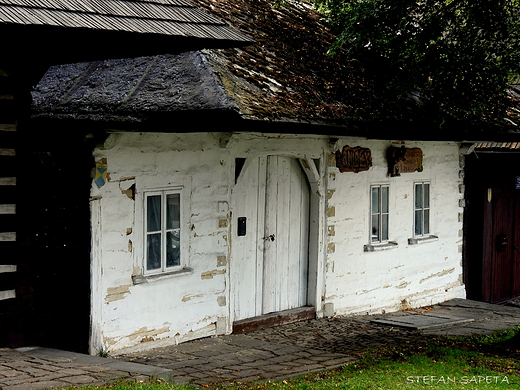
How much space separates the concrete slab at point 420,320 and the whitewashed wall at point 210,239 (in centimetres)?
46

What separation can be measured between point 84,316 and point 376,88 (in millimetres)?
5442

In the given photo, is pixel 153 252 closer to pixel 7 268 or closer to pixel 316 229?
pixel 7 268

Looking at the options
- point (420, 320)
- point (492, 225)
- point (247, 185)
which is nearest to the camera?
point (247, 185)

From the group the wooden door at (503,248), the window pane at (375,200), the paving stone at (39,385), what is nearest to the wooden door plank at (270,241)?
the window pane at (375,200)

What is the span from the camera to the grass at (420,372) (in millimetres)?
6664

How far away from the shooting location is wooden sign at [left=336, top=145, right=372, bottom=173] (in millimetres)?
10500

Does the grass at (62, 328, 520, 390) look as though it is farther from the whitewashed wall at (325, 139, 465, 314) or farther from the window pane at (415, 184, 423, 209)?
the window pane at (415, 184, 423, 209)

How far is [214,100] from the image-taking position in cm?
736

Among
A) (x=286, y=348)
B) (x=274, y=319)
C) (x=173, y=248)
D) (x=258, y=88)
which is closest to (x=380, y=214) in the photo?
(x=274, y=319)

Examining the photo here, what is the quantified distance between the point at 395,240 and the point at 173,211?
175 inches

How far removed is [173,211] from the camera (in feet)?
28.0

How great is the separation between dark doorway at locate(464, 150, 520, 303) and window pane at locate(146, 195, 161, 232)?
677cm

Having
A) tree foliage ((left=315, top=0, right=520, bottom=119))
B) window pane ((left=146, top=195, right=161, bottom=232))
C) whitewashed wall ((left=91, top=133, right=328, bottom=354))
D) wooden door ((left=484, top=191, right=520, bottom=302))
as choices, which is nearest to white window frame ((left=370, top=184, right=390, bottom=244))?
tree foliage ((left=315, top=0, right=520, bottom=119))

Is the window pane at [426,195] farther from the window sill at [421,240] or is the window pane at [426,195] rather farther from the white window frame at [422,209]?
the window sill at [421,240]
